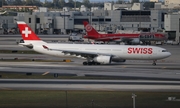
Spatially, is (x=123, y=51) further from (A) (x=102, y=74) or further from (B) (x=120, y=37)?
(B) (x=120, y=37)

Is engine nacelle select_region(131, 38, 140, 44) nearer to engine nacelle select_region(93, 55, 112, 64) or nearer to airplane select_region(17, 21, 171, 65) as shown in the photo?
airplane select_region(17, 21, 171, 65)

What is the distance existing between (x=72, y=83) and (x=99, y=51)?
21408 millimetres

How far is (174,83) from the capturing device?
172 feet

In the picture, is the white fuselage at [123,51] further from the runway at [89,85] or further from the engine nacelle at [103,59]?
the runway at [89,85]

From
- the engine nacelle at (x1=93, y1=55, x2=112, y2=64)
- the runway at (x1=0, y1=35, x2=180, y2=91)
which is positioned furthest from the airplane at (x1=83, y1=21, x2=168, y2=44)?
the engine nacelle at (x1=93, y1=55, x2=112, y2=64)

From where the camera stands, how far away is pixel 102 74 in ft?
197

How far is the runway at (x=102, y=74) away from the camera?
49.3m

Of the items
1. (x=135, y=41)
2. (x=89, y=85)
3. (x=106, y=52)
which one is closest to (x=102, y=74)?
(x=89, y=85)

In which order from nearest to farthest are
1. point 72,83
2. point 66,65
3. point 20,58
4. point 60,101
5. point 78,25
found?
point 60,101 → point 72,83 → point 66,65 → point 20,58 → point 78,25

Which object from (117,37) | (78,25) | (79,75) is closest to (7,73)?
(79,75)

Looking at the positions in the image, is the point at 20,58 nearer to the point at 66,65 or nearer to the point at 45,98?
the point at 66,65

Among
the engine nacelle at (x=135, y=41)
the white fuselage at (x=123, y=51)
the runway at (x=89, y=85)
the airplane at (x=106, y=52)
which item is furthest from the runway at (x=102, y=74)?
the engine nacelle at (x=135, y=41)

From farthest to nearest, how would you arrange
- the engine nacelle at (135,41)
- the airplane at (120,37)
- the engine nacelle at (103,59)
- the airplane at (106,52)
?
the airplane at (120,37) → the engine nacelle at (135,41) → the airplane at (106,52) → the engine nacelle at (103,59)

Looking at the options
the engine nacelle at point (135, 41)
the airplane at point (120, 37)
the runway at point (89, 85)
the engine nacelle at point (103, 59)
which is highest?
Answer: the airplane at point (120, 37)
